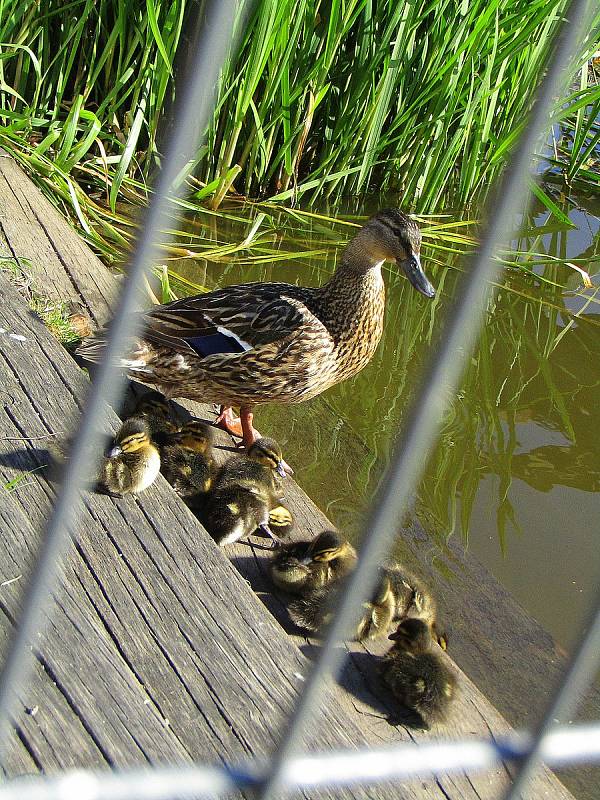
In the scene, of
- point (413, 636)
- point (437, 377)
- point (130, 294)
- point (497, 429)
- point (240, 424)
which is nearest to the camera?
point (130, 294)

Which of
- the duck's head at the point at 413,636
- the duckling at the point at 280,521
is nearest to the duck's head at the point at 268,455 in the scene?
the duckling at the point at 280,521

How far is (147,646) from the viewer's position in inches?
89.0

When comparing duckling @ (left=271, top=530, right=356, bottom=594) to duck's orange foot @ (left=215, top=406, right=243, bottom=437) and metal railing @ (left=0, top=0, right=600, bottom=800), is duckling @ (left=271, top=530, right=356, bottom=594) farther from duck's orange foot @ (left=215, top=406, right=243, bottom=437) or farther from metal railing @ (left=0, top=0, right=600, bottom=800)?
metal railing @ (left=0, top=0, right=600, bottom=800)

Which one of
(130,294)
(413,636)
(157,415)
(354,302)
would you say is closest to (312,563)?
(413,636)

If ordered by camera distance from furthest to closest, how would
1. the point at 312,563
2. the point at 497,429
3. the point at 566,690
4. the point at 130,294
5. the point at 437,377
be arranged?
the point at 497,429 < the point at 312,563 < the point at 566,690 < the point at 437,377 < the point at 130,294

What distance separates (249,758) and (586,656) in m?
1.25

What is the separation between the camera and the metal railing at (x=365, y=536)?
669 millimetres

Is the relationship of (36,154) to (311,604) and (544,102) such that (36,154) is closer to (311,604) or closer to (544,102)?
(311,604)

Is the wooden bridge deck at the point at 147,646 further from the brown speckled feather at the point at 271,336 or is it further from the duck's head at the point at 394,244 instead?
the duck's head at the point at 394,244

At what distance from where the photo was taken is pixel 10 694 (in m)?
0.77

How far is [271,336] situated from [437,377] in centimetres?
291

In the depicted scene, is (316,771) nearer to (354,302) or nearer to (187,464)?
(187,464)

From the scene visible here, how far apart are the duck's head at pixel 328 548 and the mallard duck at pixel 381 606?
101 mm

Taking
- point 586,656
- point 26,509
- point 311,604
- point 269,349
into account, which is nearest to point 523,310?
point 269,349
